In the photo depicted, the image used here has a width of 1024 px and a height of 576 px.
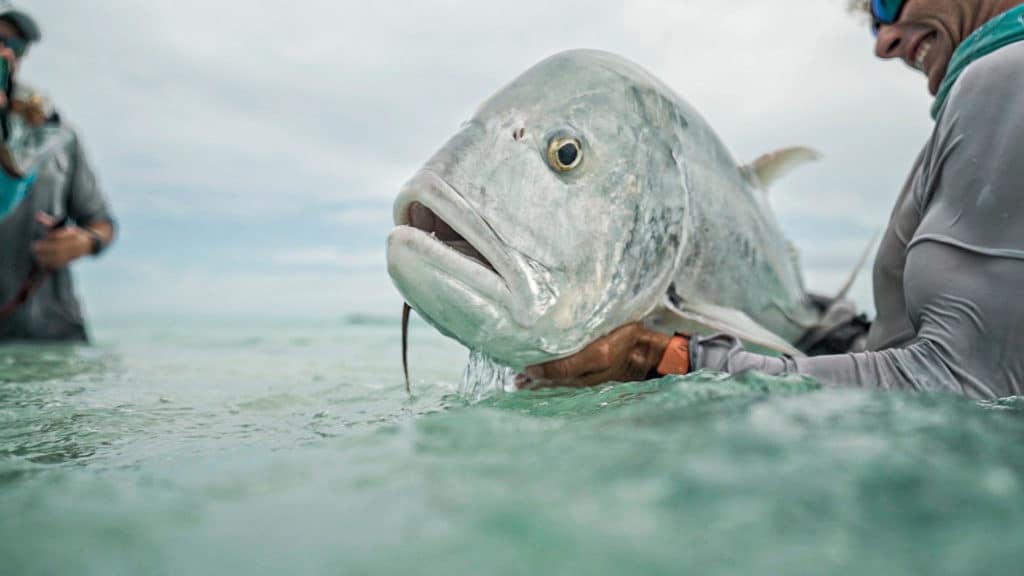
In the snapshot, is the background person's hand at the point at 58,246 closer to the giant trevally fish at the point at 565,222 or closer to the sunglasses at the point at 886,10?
the giant trevally fish at the point at 565,222

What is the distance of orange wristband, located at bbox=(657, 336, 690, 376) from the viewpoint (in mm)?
1907

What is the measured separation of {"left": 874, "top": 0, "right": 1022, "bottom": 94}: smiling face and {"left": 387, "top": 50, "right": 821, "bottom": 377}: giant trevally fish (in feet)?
2.24

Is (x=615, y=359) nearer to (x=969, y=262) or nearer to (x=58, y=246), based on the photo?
(x=969, y=262)

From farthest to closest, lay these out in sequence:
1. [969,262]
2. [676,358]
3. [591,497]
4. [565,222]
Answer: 1. [676,358]
2. [565,222]
3. [969,262]
4. [591,497]

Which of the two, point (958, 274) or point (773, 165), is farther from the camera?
point (773, 165)

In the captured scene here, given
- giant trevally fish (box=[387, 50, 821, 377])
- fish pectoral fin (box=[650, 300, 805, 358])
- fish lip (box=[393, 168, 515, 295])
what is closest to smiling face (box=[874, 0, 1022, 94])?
giant trevally fish (box=[387, 50, 821, 377])

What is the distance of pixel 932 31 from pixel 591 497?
6.63 feet

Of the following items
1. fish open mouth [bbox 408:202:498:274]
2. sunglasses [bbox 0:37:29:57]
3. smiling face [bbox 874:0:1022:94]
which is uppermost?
sunglasses [bbox 0:37:29:57]

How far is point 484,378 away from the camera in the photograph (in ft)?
6.65

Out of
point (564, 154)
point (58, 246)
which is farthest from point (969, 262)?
point (58, 246)

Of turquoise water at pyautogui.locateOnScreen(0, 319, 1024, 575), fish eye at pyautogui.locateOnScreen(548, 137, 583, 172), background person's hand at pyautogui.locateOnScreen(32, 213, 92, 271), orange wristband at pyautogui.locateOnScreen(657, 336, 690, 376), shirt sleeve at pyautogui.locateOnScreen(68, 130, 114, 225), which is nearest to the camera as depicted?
turquoise water at pyautogui.locateOnScreen(0, 319, 1024, 575)

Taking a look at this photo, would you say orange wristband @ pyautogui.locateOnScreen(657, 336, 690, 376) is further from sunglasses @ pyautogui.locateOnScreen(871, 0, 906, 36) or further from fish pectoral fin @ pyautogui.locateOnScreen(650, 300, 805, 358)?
sunglasses @ pyautogui.locateOnScreen(871, 0, 906, 36)

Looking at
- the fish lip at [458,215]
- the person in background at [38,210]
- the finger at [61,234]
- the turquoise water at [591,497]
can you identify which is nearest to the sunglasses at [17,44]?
the person in background at [38,210]

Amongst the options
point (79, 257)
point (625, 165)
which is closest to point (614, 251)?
point (625, 165)
